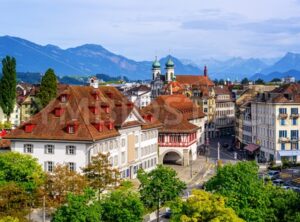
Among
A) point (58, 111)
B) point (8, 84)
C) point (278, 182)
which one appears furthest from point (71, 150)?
point (8, 84)

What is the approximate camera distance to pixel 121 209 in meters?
44.3

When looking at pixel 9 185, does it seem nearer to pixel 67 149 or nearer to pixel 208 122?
pixel 67 149

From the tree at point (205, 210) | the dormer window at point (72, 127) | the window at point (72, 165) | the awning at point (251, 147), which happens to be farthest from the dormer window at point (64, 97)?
the awning at point (251, 147)

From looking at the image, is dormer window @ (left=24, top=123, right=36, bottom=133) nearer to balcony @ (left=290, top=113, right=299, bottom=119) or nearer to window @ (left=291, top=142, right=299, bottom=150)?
balcony @ (left=290, top=113, right=299, bottom=119)

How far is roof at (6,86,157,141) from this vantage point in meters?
65.6

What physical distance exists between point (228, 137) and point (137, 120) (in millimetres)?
77540

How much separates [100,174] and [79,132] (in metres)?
7.43

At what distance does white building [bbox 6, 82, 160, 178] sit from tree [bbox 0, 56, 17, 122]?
98.2 ft

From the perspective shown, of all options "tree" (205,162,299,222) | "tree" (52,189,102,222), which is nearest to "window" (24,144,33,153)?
"tree" (205,162,299,222)

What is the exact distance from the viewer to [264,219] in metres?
45.1

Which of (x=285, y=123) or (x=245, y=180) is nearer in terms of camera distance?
(x=245, y=180)

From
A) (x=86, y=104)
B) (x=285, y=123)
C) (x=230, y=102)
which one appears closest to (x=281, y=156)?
(x=285, y=123)

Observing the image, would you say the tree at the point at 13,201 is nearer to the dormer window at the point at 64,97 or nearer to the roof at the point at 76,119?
the roof at the point at 76,119

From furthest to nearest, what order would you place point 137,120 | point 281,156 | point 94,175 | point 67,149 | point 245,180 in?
point 281,156
point 137,120
point 67,149
point 94,175
point 245,180
